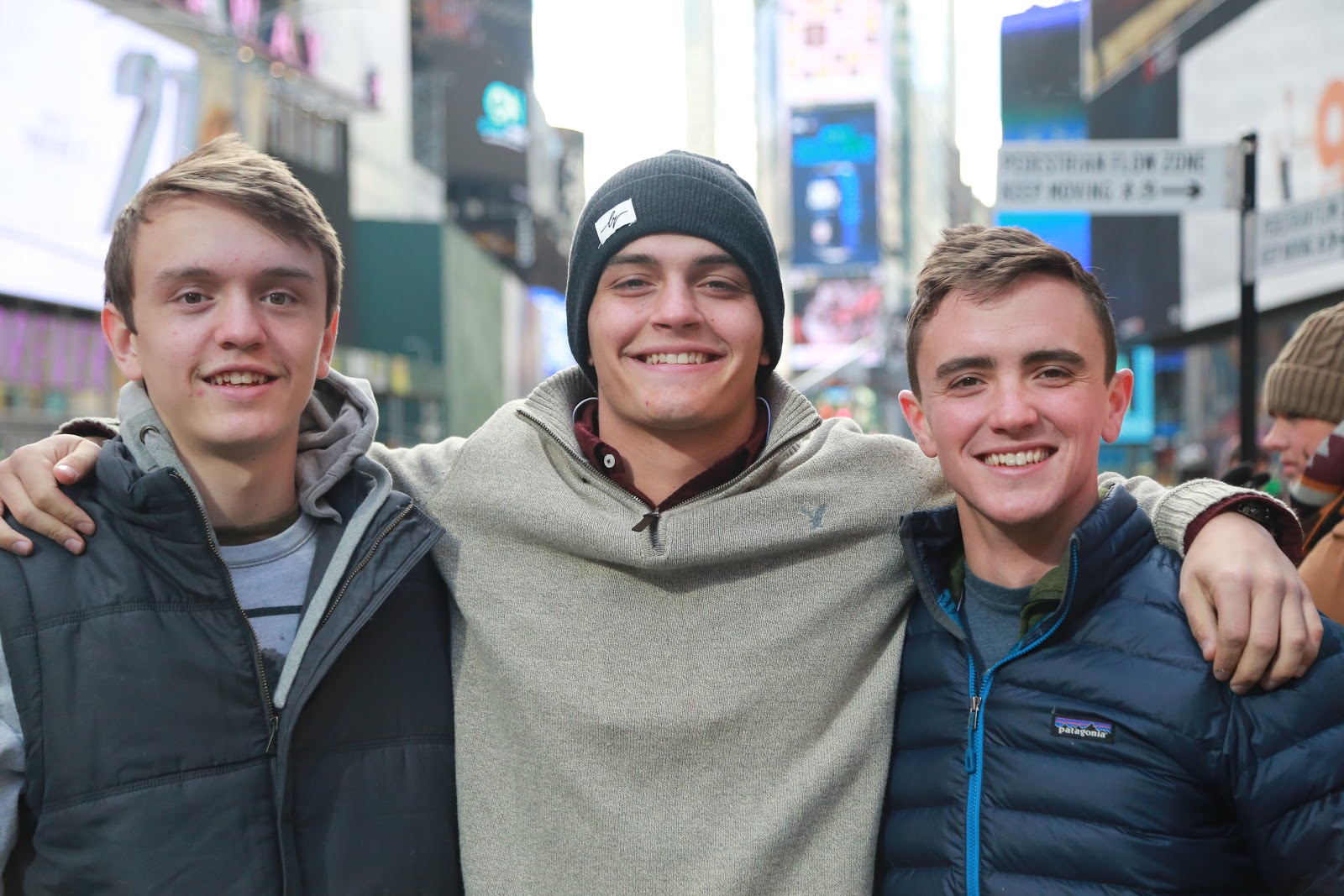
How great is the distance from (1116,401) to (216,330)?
213cm

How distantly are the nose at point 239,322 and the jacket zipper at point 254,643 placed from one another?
1.09 feet

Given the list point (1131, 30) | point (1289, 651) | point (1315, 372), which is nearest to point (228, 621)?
point (1289, 651)

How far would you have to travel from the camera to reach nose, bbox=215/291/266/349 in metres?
2.72

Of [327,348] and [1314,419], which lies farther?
[1314,419]

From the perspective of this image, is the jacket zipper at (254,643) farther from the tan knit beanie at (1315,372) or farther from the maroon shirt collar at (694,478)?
the tan knit beanie at (1315,372)

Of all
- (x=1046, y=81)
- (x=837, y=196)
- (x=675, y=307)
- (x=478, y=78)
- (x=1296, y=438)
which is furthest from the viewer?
(x=837, y=196)

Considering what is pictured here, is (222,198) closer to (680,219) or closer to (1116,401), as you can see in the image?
(680,219)

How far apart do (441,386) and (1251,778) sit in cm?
3965

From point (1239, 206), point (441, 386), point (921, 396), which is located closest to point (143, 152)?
point (441, 386)

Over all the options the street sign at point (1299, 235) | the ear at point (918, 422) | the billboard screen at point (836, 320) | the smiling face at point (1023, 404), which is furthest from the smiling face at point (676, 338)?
the billboard screen at point (836, 320)

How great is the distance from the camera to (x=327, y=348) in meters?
3.05

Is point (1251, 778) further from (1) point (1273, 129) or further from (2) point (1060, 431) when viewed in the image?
(1) point (1273, 129)

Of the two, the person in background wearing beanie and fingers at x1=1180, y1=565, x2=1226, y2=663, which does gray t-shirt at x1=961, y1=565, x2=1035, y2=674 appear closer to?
fingers at x1=1180, y1=565, x2=1226, y2=663

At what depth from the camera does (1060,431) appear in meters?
2.66
